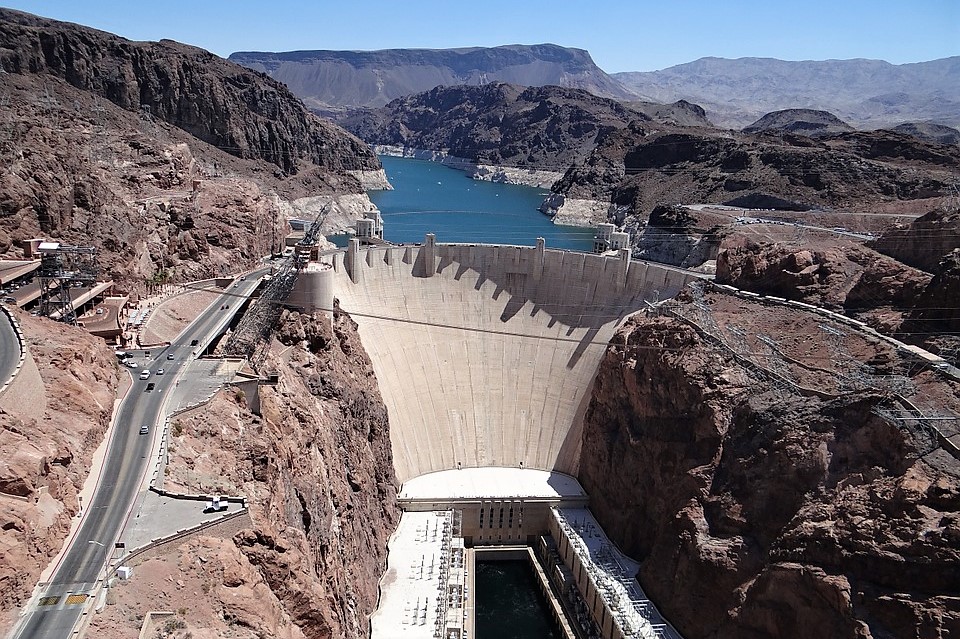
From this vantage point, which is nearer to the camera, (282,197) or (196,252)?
(196,252)

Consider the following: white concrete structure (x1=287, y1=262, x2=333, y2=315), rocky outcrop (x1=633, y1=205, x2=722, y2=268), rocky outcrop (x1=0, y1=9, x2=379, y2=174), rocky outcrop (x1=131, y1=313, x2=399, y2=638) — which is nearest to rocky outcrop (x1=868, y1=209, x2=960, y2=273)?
rocky outcrop (x1=633, y1=205, x2=722, y2=268)

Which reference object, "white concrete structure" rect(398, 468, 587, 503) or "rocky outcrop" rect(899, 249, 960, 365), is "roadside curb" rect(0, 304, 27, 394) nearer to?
"white concrete structure" rect(398, 468, 587, 503)

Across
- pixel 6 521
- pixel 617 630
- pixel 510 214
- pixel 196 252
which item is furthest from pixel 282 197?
pixel 6 521

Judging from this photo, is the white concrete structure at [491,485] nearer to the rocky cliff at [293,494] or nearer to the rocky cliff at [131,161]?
the rocky cliff at [293,494]

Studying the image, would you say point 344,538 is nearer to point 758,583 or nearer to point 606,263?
point 758,583

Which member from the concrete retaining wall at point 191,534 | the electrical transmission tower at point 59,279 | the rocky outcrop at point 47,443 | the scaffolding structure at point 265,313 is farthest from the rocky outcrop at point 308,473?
the electrical transmission tower at point 59,279

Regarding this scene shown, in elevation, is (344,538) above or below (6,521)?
below

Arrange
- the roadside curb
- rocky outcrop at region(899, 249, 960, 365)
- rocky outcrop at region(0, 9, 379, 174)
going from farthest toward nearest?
rocky outcrop at region(0, 9, 379, 174), rocky outcrop at region(899, 249, 960, 365), the roadside curb
